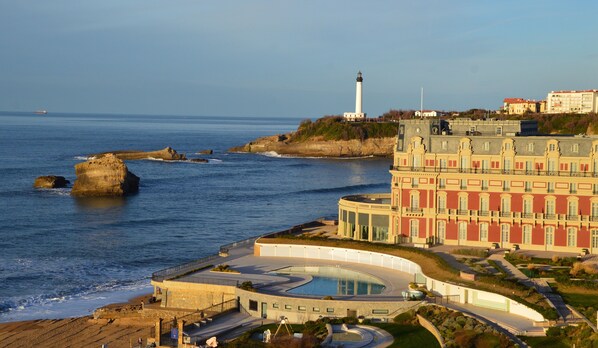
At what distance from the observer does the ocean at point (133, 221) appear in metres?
62.2

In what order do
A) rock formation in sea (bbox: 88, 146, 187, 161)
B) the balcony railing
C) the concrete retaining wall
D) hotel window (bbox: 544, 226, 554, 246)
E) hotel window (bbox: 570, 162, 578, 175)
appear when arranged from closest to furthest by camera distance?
the concrete retaining wall
the balcony railing
hotel window (bbox: 570, 162, 578, 175)
hotel window (bbox: 544, 226, 554, 246)
rock formation in sea (bbox: 88, 146, 187, 161)

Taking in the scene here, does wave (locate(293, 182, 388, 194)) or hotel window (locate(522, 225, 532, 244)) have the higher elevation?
hotel window (locate(522, 225, 532, 244))

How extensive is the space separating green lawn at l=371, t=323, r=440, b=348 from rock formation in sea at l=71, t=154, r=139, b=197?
73038 mm

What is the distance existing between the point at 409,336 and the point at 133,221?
180 feet

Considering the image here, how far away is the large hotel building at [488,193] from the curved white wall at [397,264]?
4795 mm

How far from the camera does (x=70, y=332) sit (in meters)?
50.3

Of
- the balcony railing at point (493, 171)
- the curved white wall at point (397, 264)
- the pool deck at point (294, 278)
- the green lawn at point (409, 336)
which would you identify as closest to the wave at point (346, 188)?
the pool deck at point (294, 278)

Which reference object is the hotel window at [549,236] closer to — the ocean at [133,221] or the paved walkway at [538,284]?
the paved walkway at [538,284]

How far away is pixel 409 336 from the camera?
141 feet

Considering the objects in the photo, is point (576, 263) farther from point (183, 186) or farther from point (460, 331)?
point (183, 186)

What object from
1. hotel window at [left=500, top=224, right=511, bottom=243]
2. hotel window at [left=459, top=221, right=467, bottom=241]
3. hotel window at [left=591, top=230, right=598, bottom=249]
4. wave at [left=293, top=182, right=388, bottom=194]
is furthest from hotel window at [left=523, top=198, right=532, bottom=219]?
wave at [left=293, top=182, right=388, bottom=194]

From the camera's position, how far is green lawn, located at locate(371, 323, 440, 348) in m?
41.5

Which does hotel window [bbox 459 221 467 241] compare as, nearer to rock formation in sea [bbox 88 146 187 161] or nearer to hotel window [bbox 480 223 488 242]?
hotel window [bbox 480 223 488 242]

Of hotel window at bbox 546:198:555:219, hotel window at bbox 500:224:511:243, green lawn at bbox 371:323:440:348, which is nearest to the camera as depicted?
green lawn at bbox 371:323:440:348
